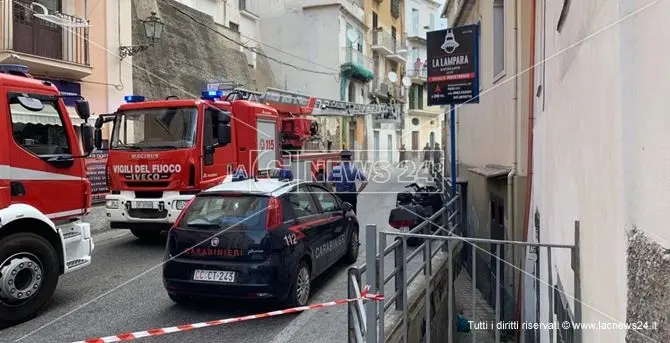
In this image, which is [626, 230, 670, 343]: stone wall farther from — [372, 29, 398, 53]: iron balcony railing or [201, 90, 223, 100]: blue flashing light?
[372, 29, 398, 53]: iron balcony railing

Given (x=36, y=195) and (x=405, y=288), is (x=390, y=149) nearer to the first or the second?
(x=36, y=195)

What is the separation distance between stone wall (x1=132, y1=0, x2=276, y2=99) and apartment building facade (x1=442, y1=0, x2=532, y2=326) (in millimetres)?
10228

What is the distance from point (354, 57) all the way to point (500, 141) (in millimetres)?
25620

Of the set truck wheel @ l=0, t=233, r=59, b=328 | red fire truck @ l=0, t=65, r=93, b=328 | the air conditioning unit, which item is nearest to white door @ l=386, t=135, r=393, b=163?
the air conditioning unit

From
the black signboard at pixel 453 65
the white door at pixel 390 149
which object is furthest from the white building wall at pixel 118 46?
the white door at pixel 390 149

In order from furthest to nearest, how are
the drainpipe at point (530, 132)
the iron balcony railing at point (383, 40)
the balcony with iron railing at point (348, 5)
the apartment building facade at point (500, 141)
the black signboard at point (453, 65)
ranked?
the iron balcony railing at point (383, 40)
the balcony with iron railing at point (348, 5)
the black signboard at point (453, 65)
the apartment building facade at point (500, 141)
the drainpipe at point (530, 132)

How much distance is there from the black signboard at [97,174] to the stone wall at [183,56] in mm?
3859

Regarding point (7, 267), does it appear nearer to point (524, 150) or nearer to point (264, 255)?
point (264, 255)

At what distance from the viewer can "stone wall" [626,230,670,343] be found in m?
1.57

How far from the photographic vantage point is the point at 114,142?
924 centimetres

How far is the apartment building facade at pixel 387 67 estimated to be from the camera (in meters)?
37.0

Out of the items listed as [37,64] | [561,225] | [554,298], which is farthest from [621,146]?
[37,64]

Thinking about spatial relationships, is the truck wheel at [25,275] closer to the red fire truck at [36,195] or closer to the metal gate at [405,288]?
the red fire truck at [36,195]

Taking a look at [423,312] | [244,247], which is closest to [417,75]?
[423,312]
